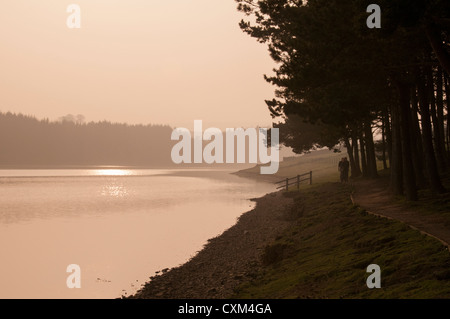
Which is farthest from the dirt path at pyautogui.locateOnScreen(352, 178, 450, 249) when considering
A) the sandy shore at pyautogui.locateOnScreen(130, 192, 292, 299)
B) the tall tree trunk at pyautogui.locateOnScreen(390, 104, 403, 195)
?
the sandy shore at pyautogui.locateOnScreen(130, 192, 292, 299)

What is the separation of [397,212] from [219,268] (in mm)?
7991

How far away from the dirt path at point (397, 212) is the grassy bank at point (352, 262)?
440 mm

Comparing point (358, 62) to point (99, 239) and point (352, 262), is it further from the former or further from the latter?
point (99, 239)

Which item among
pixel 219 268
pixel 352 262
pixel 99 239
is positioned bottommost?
pixel 99 239

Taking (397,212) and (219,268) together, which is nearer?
(219,268)

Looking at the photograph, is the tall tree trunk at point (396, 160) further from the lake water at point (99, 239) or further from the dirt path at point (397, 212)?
the lake water at point (99, 239)

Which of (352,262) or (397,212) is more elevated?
(397,212)

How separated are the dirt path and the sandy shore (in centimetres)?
525

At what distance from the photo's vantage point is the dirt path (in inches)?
594

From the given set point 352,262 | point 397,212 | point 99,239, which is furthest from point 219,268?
point 99,239

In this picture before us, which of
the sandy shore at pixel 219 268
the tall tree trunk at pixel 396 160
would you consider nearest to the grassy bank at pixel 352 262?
the sandy shore at pixel 219 268

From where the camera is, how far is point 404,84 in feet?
73.1

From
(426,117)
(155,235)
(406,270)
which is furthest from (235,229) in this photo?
(406,270)

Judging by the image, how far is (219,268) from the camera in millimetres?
19984
